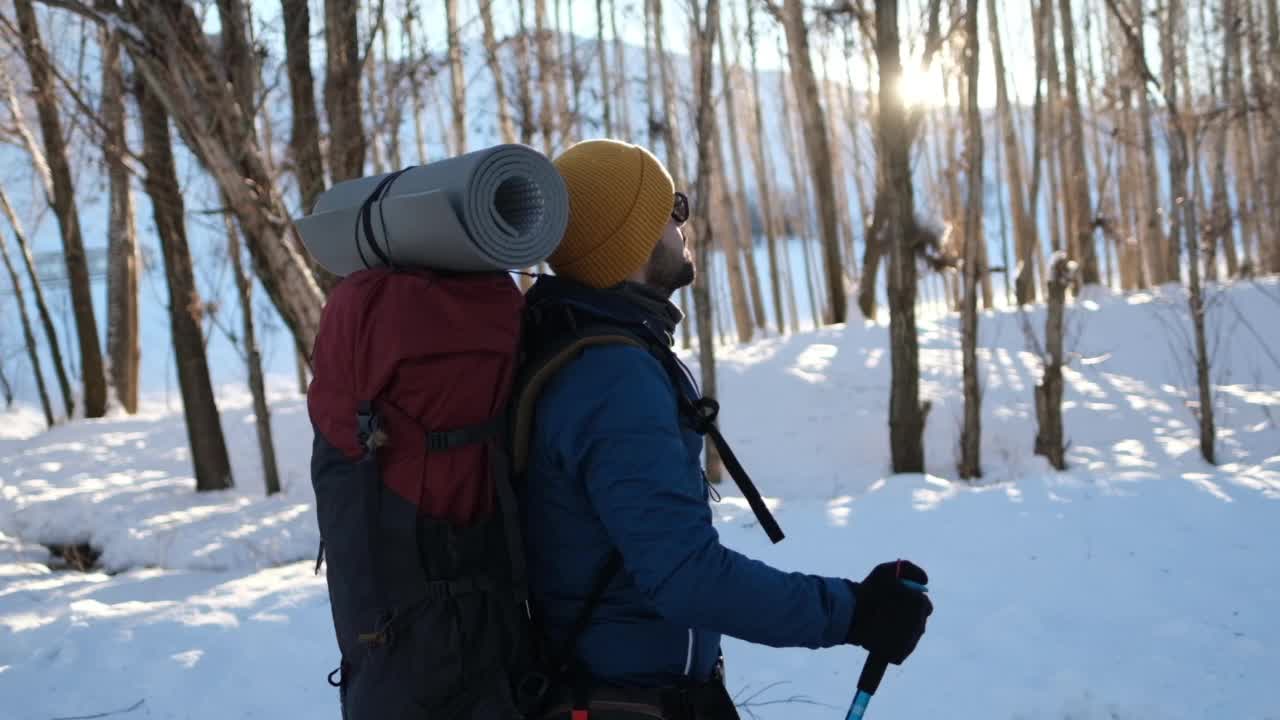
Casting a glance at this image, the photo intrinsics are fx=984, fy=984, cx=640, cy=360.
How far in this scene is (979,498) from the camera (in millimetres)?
5762

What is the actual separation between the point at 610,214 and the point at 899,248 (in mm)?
7031

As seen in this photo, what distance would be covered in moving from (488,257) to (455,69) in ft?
47.1

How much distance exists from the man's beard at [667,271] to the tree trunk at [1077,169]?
15564 millimetres

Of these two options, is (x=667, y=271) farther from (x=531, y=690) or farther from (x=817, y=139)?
(x=817, y=139)

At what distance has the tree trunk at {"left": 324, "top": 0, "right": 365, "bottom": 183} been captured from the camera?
6.76m

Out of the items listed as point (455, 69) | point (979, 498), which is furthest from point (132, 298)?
point (979, 498)

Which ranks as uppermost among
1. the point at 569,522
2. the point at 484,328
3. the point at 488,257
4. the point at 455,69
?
the point at 455,69

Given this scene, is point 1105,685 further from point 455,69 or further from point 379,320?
point 455,69

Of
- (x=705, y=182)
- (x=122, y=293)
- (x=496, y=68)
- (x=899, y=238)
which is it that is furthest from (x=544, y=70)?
(x=899, y=238)

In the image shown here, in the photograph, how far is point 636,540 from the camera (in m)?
1.38

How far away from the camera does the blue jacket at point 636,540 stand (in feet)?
4.51

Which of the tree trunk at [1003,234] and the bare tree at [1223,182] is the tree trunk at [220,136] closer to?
the bare tree at [1223,182]

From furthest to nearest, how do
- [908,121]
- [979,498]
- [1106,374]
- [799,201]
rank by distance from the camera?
1. [799,201]
2. [1106,374]
3. [908,121]
4. [979,498]

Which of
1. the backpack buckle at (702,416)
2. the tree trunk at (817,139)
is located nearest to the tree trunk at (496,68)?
the tree trunk at (817,139)
